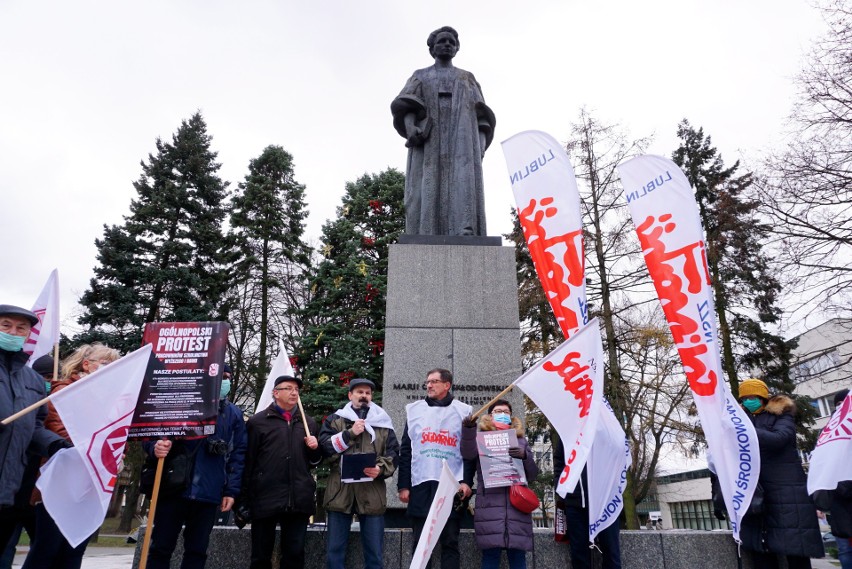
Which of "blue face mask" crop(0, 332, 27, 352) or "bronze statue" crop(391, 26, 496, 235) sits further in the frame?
"bronze statue" crop(391, 26, 496, 235)

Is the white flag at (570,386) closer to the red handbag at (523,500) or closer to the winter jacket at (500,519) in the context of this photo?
the red handbag at (523,500)

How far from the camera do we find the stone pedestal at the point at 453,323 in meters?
6.97

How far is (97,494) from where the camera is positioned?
3.94 m

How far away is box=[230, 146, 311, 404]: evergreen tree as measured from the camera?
85.8 feet

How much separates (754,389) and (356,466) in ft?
11.9

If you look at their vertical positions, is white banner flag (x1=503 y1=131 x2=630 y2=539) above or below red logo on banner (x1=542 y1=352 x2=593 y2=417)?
above

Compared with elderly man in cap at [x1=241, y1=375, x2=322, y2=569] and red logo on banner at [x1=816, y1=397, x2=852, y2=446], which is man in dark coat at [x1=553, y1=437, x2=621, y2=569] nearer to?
red logo on banner at [x1=816, y1=397, x2=852, y2=446]

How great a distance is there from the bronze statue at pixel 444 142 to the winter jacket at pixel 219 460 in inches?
162

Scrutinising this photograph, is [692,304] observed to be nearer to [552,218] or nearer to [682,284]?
[682,284]

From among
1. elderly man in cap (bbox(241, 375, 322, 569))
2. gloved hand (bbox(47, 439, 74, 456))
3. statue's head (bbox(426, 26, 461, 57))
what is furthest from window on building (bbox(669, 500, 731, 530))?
gloved hand (bbox(47, 439, 74, 456))

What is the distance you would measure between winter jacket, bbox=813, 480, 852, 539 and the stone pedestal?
2.94 m

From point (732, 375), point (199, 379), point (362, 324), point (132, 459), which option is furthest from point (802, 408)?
point (132, 459)

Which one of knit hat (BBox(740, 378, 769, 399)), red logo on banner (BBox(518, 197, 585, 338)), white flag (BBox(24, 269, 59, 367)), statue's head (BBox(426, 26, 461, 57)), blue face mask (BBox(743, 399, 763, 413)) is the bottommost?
blue face mask (BBox(743, 399, 763, 413))

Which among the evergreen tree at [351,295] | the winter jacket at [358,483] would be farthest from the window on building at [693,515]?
the winter jacket at [358,483]
